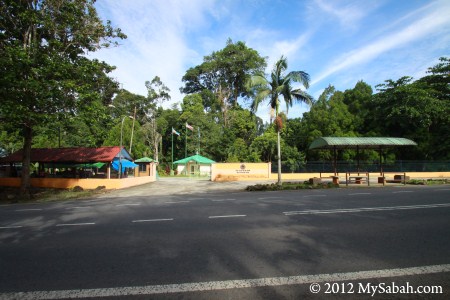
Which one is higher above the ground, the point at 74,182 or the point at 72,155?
the point at 72,155

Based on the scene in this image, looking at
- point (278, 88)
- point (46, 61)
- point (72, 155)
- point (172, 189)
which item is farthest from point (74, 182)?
point (278, 88)

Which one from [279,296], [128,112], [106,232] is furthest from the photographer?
[128,112]

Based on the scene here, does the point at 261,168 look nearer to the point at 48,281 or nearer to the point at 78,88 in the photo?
the point at 78,88

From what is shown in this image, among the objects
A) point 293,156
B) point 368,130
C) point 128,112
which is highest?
point 128,112

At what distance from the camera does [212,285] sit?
3.73m

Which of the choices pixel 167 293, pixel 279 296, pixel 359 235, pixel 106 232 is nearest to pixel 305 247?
pixel 359 235

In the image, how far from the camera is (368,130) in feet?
128

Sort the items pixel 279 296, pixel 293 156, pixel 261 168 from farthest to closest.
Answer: pixel 293 156
pixel 261 168
pixel 279 296

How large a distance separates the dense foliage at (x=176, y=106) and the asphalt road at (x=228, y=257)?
1073cm

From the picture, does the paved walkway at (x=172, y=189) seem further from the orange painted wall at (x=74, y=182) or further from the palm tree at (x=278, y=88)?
the palm tree at (x=278, y=88)

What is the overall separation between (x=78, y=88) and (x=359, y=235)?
16969mm

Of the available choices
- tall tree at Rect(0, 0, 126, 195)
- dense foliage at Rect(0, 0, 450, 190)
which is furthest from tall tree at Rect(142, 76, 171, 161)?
tall tree at Rect(0, 0, 126, 195)

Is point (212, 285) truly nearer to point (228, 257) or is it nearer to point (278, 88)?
point (228, 257)

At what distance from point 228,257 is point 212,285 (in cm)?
110
